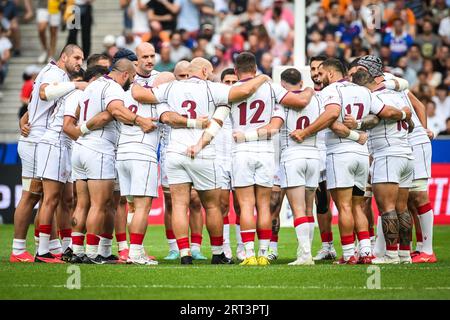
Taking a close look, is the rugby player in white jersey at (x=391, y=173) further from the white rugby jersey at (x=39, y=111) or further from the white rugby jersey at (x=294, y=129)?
the white rugby jersey at (x=39, y=111)

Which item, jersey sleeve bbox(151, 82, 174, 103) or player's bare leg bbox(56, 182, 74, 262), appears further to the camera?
player's bare leg bbox(56, 182, 74, 262)

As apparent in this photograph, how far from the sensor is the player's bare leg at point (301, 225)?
44.6 ft

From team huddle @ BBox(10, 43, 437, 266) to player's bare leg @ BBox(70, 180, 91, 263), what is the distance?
0.05 ft

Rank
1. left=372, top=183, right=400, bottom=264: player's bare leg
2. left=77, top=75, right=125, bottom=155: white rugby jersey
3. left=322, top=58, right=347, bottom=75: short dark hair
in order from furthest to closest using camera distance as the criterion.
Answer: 1. left=322, top=58, right=347, bottom=75: short dark hair
2. left=372, top=183, right=400, bottom=264: player's bare leg
3. left=77, top=75, right=125, bottom=155: white rugby jersey

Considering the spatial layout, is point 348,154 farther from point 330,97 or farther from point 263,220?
point 263,220

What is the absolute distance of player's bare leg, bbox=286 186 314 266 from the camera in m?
13.6

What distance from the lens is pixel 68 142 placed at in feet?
48.2

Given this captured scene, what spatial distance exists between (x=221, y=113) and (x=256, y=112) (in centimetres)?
47

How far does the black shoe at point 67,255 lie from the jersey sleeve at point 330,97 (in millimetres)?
3903

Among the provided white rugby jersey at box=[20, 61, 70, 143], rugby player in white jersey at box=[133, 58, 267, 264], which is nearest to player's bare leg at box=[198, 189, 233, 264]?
rugby player in white jersey at box=[133, 58, 267, 264]

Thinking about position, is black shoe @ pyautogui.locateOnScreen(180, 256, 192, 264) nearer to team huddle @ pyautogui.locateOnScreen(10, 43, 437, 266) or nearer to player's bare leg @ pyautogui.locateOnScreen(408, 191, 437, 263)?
team huddle @ pyautogui.locateOnScreen(10, 43, 437, 266)

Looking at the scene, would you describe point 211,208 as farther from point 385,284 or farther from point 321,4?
point 321,4

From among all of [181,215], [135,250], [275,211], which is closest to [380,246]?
[275,211]
